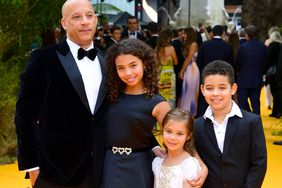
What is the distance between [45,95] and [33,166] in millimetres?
472

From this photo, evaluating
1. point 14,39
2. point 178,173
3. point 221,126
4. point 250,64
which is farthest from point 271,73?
point 178,173

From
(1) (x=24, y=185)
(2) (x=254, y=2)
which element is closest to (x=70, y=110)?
(1) (x=24, y=185)

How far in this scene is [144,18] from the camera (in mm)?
40969

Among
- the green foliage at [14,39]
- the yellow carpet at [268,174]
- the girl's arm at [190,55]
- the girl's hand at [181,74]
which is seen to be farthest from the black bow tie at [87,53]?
the girl's hand at [181,74]

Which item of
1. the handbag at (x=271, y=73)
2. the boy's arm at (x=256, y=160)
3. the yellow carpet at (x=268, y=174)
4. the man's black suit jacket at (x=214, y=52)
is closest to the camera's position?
the boy's arm at (x=256, y=160)

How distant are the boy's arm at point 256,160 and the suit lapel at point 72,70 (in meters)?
1.03

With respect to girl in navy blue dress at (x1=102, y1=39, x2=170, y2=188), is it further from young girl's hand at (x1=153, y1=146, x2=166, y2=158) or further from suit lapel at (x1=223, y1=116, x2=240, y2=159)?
suit lapel at (x1=223, y1=116, x2=240, y2=159)

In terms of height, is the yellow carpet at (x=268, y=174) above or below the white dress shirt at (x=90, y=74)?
below

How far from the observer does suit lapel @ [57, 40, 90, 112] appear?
12.4ft

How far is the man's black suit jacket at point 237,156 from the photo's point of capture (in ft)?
12.4

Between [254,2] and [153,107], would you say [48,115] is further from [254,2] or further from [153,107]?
[254,2]

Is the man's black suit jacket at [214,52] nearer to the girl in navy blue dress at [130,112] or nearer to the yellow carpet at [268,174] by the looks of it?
the yellow carpet at [268,174]

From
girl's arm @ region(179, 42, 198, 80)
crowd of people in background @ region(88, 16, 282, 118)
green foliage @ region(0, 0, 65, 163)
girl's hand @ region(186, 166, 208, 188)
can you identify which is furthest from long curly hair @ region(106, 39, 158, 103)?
girl's arm @ region(179, 42, 198, 80)

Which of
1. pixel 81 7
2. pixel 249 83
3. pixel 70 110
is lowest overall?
pixel 249 83
